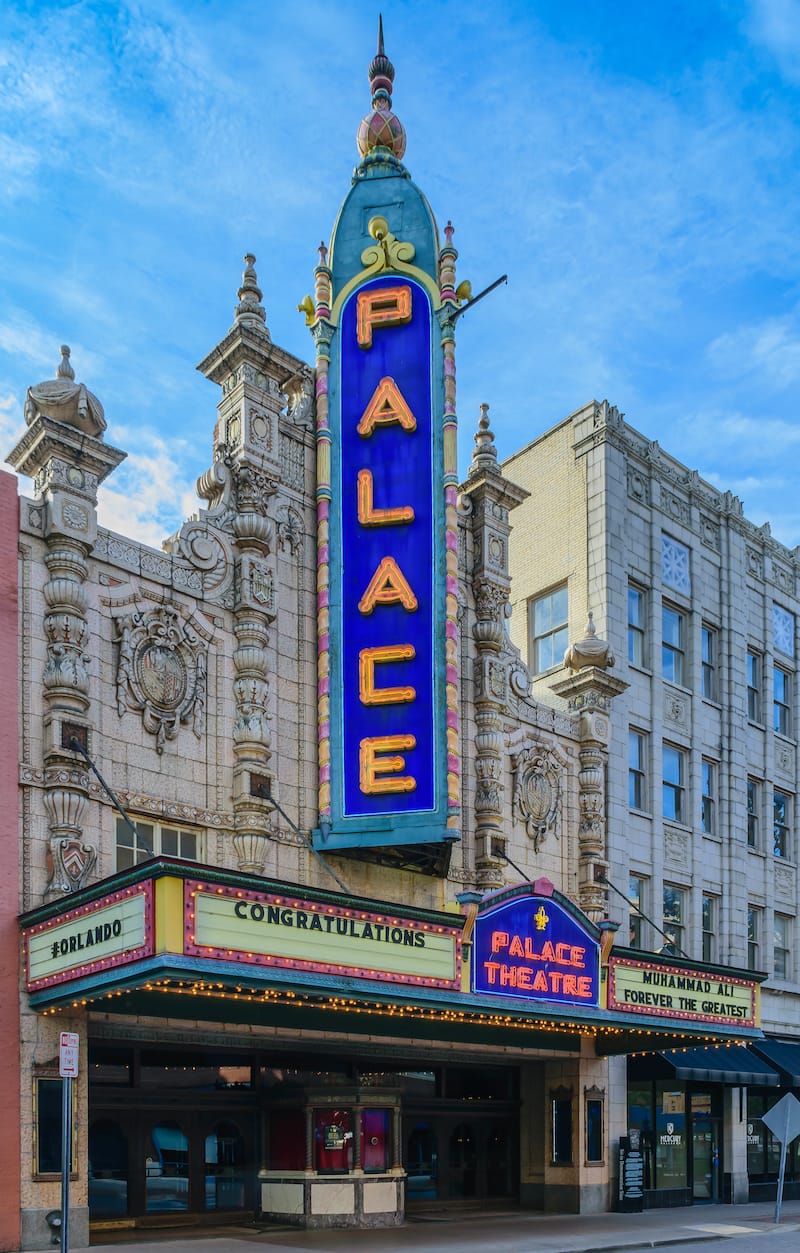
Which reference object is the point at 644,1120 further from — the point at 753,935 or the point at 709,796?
the point at 709,796

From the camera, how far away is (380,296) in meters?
25.2

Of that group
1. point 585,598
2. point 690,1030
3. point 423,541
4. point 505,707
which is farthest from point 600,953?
point 585,598

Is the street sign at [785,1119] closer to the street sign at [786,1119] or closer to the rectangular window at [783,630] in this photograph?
the street sign at [786,1119]

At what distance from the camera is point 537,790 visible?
27.7 meters

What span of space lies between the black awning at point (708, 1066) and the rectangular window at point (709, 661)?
Answer: 9175mm

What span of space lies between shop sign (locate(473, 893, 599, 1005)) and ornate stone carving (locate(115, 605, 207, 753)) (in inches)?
227

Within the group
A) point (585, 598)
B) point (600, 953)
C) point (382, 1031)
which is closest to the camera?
point (382, 1031)

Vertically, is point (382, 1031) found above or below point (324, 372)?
below

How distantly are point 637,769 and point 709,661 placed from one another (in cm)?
520

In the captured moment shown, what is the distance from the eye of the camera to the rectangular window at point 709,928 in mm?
33750

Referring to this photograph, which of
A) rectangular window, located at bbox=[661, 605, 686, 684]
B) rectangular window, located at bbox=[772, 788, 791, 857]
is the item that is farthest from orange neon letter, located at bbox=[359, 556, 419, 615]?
rectangular window, located at bbox=[772, 788, 791, 857]

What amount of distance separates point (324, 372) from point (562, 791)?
1036 cm

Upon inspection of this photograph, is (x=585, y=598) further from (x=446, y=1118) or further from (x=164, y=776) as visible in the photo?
(x=164, y=776)

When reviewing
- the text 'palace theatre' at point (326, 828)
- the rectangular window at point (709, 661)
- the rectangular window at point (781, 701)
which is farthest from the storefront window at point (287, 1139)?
the rectangular window at point (781, 701)
